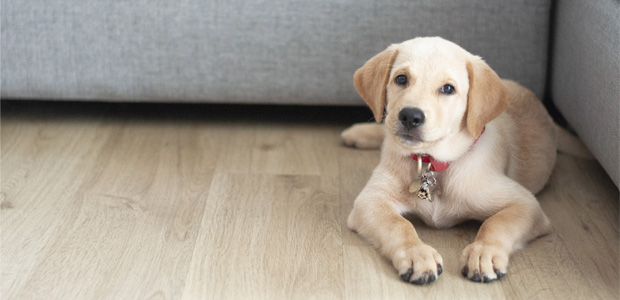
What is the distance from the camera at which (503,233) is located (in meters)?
1.74

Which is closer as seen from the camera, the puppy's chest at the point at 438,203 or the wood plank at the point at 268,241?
the wood plank at the point at 268,241

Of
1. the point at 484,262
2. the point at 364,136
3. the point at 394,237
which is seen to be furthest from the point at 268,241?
the point at 364,136

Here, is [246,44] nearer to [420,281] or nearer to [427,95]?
[427,95]

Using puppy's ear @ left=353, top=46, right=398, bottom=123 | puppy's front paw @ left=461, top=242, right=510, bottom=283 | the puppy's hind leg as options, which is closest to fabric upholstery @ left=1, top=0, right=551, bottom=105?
the puppy's hind leg

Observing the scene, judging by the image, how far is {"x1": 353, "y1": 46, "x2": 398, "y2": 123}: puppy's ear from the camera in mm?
1870

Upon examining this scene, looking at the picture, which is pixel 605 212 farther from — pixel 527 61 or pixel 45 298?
pixel 45 298

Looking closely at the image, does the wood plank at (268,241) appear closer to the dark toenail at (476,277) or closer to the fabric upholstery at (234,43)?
the dark toenail at (476,277)

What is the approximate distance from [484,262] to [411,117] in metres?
0.39

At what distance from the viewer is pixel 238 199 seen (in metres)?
2.12

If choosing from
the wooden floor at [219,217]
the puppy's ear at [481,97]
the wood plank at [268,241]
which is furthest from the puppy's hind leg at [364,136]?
the puppy's ear at [481,97]

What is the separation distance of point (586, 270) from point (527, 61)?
3.28ft

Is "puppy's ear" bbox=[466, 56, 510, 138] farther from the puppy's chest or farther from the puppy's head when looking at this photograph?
the puppy's chest

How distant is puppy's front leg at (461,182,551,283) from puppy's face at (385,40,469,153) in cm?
25

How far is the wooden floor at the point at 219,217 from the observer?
1647mm
